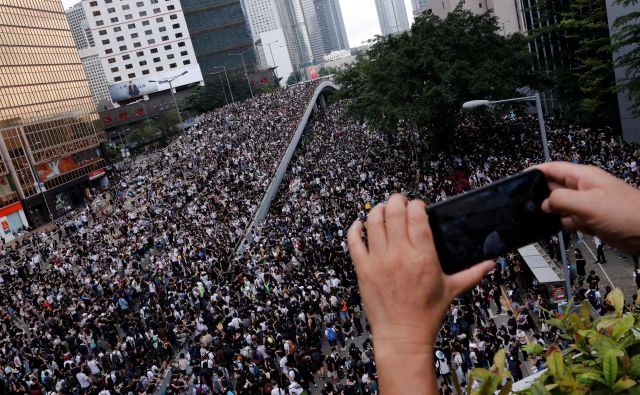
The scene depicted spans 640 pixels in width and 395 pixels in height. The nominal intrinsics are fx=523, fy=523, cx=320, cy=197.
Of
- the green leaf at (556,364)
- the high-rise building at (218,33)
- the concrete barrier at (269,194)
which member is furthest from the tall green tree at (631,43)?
the high-rise building at (218,33)

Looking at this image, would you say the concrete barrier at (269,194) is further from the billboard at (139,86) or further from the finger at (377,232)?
the billboard at (139,86)

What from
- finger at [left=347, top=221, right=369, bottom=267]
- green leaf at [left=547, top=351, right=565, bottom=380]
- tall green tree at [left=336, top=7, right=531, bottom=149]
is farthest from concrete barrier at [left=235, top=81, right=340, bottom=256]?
finger at [left=347, top=221, right=369, bottom=267]

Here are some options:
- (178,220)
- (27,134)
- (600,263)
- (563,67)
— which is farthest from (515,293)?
(27,134)

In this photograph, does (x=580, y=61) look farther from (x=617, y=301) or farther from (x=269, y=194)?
(x=617, y=301)

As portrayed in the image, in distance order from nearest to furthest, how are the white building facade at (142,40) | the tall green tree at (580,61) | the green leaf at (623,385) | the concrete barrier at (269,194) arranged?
the green leaf at (623,385)
the concrete barrier at (269,194)
the tall green tree at (580,61)
the white building facade at (142,40)

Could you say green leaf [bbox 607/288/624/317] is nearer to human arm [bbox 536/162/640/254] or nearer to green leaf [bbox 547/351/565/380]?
green leaf [bbox 547/351/565/380]

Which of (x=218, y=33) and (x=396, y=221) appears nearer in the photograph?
(x=396, y=221)

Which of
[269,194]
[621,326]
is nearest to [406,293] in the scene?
[621,326]
